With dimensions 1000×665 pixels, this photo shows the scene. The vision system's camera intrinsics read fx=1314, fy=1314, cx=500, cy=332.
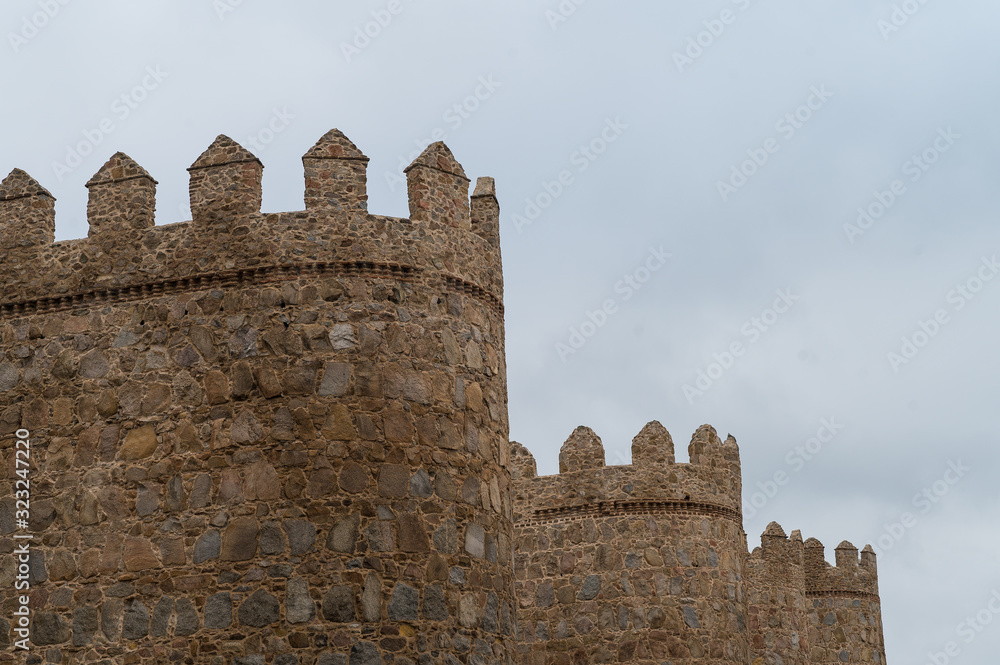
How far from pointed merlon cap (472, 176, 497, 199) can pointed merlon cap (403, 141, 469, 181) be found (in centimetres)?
23

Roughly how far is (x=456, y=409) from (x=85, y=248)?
391 cm

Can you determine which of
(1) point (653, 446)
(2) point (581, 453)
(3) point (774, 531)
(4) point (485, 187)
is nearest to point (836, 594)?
(3) point (774, 531)

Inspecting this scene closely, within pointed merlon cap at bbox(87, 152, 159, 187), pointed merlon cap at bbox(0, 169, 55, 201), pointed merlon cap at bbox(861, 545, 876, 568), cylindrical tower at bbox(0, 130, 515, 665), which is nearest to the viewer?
cylindrical tower at bbox(0, 130, 515, 665)

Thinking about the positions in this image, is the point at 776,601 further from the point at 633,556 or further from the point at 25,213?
the point at 25,213

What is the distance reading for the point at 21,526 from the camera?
1194 centimetres

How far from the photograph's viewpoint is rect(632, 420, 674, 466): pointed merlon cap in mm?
19953

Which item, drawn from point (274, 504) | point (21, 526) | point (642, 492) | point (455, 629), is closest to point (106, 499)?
point (21, 526)

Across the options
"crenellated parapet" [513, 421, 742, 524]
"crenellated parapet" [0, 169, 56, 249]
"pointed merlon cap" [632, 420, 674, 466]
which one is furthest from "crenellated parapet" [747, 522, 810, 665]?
"crenellated parapet" [0, 169, 56, 249]

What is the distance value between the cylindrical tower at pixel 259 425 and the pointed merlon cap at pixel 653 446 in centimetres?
757

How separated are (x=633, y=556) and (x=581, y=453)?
5.70 ft

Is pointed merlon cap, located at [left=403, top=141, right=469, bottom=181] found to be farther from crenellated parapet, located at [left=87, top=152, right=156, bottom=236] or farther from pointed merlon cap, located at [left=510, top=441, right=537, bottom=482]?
pointed merlon cap, located at [left=510, top=441, right=537, bottom=482]

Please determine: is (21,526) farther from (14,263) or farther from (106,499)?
(14,263)

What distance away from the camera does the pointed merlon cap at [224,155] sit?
41.2ft

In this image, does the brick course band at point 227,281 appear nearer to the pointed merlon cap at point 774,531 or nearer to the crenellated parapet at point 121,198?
the crenellated parapet at point 121,198
